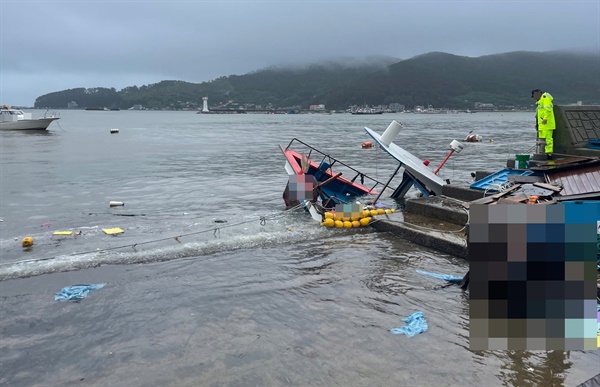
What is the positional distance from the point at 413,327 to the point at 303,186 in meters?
8.13

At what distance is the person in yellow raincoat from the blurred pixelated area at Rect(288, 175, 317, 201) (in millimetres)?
6349

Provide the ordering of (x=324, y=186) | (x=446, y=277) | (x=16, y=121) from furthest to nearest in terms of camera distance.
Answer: (x=16, y=121), (x=324, y=186), (x=446, y=277)

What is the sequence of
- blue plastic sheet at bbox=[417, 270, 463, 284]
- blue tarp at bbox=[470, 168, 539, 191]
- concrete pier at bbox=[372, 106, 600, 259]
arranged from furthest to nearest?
blue tarp at bbox=[470, 168, 539, 191] → concrete pier at bbox=[372, 106, 600, 259] → blue plastic sheet at bbox=[417, 270, 463, 284]

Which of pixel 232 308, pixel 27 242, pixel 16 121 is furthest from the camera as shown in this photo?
pixel 16 121

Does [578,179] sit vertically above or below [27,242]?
above

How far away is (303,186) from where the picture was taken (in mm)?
14047

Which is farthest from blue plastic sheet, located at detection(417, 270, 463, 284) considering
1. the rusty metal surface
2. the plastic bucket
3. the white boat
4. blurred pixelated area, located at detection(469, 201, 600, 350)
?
the white boat

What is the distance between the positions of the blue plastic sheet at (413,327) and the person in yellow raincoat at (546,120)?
7936mm

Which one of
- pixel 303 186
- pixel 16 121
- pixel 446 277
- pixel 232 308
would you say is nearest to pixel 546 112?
pixel 446 277

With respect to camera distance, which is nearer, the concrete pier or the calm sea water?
the calm sea water

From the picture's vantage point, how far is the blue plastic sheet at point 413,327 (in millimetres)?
6195

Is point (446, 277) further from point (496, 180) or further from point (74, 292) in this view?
point (74, 292)

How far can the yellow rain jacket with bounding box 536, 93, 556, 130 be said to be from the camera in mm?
12141

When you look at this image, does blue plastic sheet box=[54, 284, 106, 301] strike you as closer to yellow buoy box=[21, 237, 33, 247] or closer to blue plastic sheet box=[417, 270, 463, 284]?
yellow buoy box=[21, 237, 33, 247]
